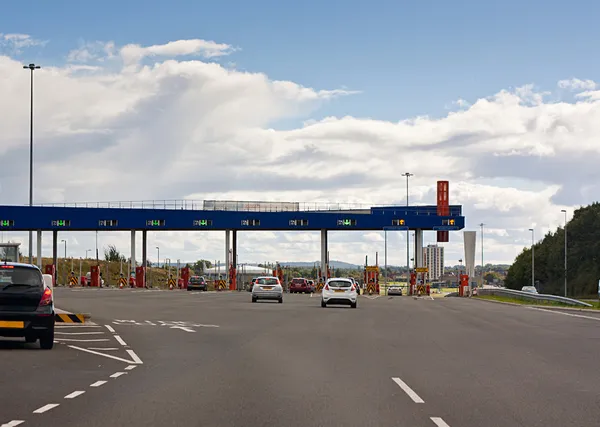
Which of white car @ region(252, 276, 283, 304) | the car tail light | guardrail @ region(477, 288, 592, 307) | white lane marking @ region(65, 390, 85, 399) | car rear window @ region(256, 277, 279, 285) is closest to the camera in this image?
white lane marking @ region(65, 390, 85, 399)

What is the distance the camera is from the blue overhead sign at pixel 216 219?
83.4m

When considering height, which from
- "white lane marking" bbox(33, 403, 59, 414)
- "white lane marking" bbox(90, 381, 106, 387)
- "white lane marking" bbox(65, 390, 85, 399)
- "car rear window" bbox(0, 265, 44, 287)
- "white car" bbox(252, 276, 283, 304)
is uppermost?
"car rear window" bbox(0, 265, 44, 287)

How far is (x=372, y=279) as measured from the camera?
304 feet

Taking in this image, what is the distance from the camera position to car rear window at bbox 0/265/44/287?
730 inches

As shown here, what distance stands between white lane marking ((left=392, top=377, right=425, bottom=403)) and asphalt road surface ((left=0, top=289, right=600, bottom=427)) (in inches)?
1.0

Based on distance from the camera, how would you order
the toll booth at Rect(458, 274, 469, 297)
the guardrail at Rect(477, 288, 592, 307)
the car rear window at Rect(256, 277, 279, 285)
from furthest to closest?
the toll booth at Rect(458, 274, 469, 297) < the car rear window at Rect(256, 277, 279, 285) < the guardrail at Rect(477, 288, 592, 307)

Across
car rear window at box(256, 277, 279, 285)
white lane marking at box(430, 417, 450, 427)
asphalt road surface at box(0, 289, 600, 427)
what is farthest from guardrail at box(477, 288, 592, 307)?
white lane marking at box(430, 417, 450, 427)

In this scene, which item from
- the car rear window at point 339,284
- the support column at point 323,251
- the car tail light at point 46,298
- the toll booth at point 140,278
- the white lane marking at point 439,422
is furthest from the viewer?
the toll booth at point 140,278

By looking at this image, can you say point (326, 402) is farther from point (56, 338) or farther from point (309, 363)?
point (56, 338)

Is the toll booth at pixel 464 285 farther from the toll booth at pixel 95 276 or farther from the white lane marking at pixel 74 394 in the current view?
the white lane marking at pixel 74 394

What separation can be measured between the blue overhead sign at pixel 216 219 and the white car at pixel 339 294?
39.2 meters

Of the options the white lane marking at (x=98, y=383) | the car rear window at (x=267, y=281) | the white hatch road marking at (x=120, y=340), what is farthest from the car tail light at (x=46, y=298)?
the car rear window at (x=267, y=281)

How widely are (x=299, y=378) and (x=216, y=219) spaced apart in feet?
235

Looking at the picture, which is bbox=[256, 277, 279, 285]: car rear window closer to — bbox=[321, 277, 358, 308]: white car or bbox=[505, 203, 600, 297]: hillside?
bbox=[321, 277, 358, 308]: white car
